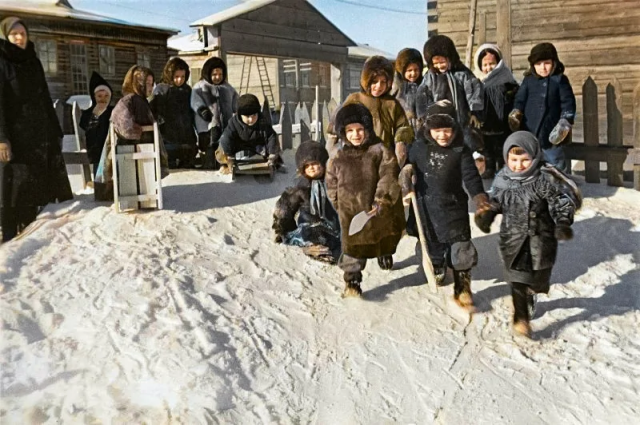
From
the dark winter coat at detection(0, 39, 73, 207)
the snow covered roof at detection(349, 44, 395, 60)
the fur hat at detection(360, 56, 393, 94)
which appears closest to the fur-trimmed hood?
the dark winter coat at detection(0, 39, 73, 207)

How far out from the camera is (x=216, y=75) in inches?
256

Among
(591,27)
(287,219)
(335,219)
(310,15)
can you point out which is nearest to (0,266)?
(287,219)

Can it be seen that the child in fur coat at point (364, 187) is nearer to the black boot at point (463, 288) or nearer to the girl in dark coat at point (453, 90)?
the black boot at point (463, 288)

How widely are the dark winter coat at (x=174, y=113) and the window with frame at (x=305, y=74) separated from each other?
54.4 ft

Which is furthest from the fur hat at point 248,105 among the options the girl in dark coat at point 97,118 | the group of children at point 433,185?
the group of children at point 433,185

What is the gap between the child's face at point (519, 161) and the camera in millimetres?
3172

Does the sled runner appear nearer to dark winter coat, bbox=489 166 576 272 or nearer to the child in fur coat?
the child in fur coat

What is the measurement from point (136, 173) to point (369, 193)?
2409 millimetres

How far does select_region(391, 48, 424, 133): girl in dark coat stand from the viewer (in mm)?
4789

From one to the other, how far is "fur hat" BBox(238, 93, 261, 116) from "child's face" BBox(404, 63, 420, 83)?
1.73 metres

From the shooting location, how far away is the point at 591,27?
823 centimetres

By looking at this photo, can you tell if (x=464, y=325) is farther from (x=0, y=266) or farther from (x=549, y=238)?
(x=0, y=266)

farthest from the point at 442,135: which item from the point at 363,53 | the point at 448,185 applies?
the point at 363,53

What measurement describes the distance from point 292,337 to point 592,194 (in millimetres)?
3681
